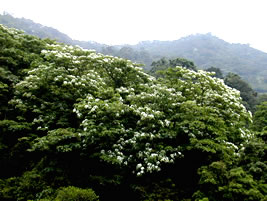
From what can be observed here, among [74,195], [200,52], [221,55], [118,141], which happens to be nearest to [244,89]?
[118,141]

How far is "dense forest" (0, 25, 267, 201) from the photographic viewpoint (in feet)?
22.1

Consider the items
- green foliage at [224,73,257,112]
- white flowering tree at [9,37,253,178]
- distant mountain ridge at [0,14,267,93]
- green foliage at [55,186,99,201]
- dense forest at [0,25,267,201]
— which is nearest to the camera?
green foliage at [55,186,99,201]

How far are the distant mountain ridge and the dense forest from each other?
8633 centimetres

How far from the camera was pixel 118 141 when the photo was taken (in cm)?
785

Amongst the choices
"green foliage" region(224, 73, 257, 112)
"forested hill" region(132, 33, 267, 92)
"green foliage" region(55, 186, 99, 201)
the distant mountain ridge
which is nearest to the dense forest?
"green foliage" region(55, 186, 99, 201)

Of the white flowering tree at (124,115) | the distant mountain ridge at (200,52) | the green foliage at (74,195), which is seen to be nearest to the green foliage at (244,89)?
the white flowering tree at (124,115)

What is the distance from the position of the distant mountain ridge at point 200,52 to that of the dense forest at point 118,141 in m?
86.3

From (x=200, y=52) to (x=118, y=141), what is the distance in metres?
159

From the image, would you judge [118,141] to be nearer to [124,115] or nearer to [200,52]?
[124,115]

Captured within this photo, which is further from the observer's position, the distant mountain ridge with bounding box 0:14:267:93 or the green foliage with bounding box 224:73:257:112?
the distant mountain ridge with bounding box 0:14:267:93

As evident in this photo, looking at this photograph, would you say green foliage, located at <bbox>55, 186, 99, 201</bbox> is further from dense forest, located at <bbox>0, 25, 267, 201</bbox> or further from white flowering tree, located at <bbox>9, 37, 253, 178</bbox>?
white flowering tree, located at <bbox>9, 37, 253, 178</bbox>

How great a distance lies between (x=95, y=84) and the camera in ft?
30.7

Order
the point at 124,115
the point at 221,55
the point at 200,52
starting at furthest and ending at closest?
the point at 200,52, the point at 221,55, the point at 124,115

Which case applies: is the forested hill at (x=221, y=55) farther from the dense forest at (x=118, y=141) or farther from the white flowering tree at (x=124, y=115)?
the dense forest at (x=118, y=141)
